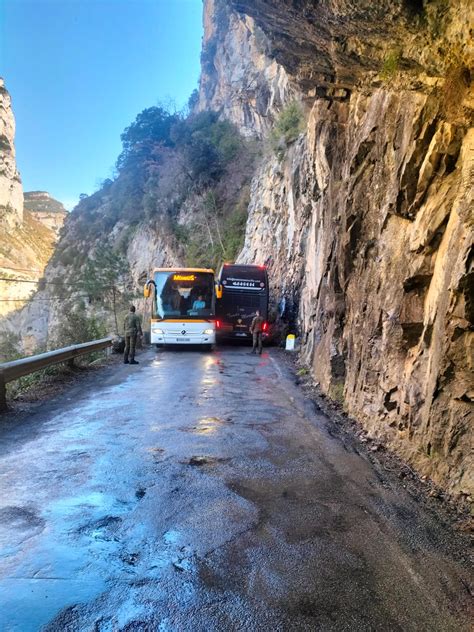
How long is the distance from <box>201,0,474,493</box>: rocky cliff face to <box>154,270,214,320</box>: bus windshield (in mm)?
7594

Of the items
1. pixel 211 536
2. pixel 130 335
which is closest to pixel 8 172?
pixel 130 335

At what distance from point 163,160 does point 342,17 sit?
1790 inches

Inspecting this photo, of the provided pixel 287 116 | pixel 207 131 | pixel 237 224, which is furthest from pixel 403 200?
pixel 207 131

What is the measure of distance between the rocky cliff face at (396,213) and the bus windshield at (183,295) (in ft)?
24.9

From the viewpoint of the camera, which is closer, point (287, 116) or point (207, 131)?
point (287, 116)

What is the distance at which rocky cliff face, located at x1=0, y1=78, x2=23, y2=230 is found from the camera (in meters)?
86.4

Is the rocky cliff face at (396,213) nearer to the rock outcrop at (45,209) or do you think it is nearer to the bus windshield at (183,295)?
the bus windshield at (183,295)

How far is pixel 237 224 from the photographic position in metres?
39.2

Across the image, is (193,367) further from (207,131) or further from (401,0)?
(207,131)

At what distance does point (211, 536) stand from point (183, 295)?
15883 millimetres

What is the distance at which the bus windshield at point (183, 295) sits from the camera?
1927 centimetres

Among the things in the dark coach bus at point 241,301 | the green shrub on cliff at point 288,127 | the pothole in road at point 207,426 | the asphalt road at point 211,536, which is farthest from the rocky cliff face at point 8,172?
the asphalt road at point 211,536

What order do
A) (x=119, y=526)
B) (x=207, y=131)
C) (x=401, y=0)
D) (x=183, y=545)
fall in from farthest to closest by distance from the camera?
(x=207, y=131)
(x=401, y=0)
(x=119, y=526)
(x=183, y=545)

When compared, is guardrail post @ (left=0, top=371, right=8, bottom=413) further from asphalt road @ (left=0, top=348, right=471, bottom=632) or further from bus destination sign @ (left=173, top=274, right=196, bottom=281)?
bus destination sign @ (left=173, top=274, right=196, bottom=281)
